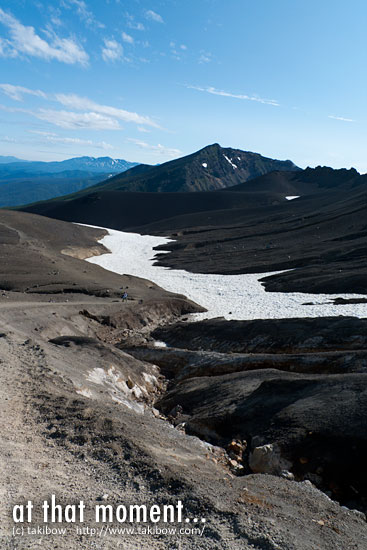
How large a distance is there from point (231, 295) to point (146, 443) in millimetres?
33188

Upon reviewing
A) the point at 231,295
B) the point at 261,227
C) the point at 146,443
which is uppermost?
the point at 261,227

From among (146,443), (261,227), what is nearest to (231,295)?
(146,443)

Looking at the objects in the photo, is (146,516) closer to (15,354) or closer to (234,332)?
(15,354)

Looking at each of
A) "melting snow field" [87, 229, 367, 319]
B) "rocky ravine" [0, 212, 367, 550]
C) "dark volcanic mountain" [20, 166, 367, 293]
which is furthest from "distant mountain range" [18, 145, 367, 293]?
"rocky ravine" [0, 212, 367, 550]

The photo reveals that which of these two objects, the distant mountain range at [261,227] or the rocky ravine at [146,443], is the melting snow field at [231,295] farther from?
the rocky ravine at [146,443]

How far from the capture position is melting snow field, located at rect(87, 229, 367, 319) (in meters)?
32.8

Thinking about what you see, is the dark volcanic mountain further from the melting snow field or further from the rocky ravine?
the rocky ravine

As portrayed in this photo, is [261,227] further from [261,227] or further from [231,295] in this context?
[231,295]

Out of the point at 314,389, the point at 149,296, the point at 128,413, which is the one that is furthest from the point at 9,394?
the point at 149,296

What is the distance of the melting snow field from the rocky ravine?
31.1 ft

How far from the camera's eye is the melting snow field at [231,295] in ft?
108

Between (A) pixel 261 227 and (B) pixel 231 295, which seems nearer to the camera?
(B) pixel 231 295

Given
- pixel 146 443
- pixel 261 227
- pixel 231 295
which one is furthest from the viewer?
pixel 261 227

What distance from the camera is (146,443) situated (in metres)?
10.5
